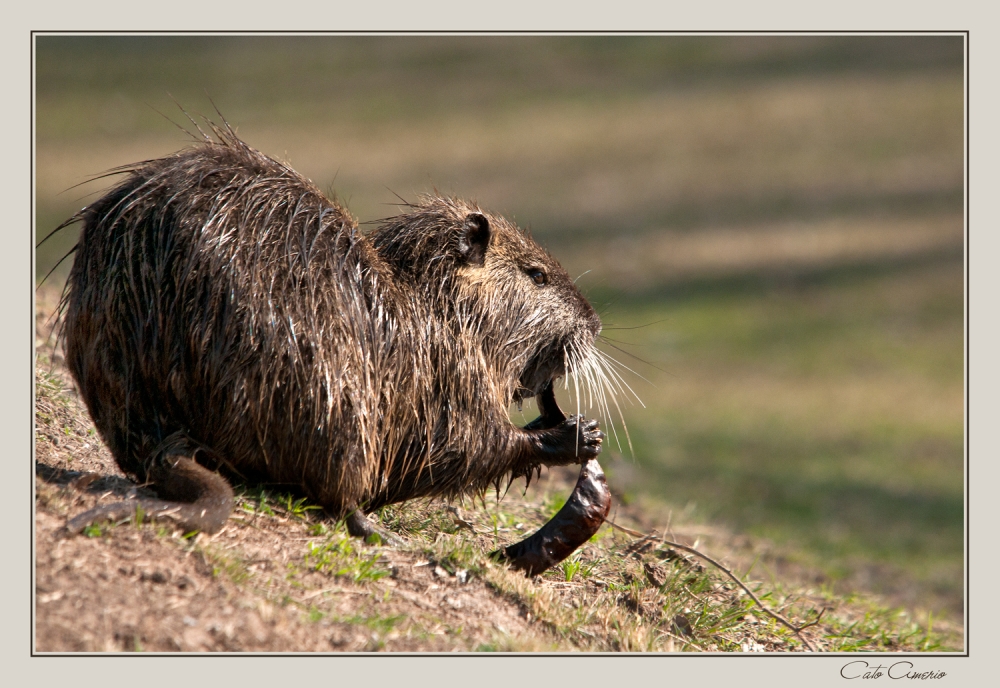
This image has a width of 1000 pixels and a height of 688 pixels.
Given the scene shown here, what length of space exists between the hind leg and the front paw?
131 cm

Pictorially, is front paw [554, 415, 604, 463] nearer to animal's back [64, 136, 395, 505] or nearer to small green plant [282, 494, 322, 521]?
animal's back [64, 136, 395, 505]

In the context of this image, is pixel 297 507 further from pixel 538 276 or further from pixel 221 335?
pixel 538 276

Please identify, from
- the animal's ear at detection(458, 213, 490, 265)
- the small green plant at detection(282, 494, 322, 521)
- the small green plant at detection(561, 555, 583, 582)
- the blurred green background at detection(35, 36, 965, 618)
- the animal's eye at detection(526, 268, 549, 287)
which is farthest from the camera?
the blurred green background at detection(35, 36, 965, 618)

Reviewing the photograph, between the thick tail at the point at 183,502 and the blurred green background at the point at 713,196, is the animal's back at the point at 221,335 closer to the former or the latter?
the thick tail at the point at 183,502

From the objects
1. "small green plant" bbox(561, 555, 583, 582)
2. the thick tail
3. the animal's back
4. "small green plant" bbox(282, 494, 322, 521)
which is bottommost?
"small green plant" bbox(561, 555, 583, 582)

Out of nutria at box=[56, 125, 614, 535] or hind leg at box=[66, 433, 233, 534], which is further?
nutria at box=[56, 125, 614, 535]

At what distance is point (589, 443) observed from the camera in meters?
3.92

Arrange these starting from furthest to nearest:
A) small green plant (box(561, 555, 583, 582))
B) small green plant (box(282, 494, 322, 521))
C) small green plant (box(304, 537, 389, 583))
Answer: small green plant (box(561, 555, 583, 582))
small green plant (box(282, 494, 322, 521))
small green plant (box(304, 537, 389, 583))

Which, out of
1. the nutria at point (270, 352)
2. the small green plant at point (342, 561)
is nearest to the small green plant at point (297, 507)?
the nutria at point (270, 352)

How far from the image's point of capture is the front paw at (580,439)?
3.91 metres

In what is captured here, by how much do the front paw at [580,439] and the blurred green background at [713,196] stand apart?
211 centimetres

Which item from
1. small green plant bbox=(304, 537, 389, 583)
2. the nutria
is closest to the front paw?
the nutria

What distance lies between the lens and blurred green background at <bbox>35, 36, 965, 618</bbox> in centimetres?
828

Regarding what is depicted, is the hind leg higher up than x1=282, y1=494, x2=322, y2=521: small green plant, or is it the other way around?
the hind leg
